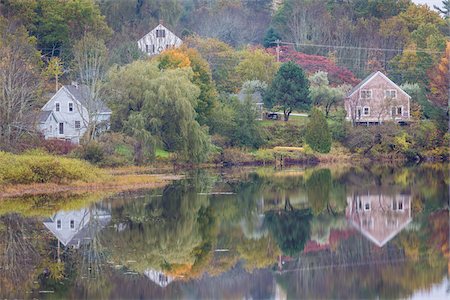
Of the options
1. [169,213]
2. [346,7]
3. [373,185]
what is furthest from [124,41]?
[169,213]

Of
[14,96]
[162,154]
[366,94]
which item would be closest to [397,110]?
[366,94]

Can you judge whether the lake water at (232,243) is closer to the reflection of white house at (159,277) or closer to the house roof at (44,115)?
the reflection of white house at (159,277)

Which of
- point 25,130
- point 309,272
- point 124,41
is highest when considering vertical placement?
point 124,41

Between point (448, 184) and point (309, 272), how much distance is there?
24.5 metres

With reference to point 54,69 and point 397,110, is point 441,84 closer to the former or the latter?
point 397,110

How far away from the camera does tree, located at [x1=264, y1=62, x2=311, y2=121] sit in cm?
7169

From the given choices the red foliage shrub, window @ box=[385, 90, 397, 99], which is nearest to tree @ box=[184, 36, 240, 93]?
the red foliage shrub

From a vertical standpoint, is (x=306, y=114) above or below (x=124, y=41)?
below

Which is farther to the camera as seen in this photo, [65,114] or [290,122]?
[290,122]

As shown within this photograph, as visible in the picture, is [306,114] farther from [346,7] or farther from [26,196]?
[26,196]

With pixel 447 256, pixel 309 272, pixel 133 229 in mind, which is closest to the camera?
pixel 309 272

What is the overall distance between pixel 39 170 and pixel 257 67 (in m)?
40.9

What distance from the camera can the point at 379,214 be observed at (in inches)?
1485

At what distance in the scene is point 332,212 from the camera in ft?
126
